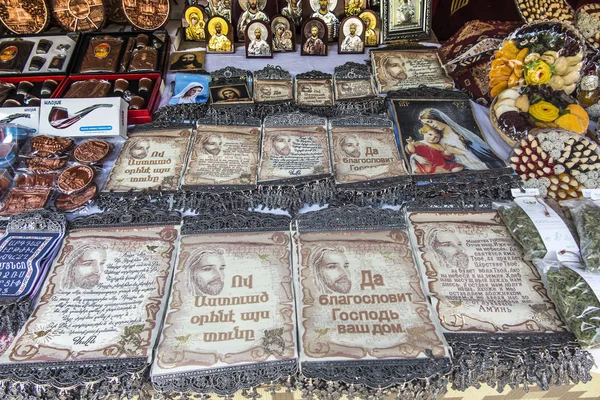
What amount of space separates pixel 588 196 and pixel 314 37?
5.01 feet

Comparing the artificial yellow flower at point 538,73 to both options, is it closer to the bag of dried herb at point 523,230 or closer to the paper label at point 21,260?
the bag of dried herb at point 523,230

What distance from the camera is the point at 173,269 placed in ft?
4.33

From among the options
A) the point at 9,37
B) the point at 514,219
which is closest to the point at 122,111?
the point at 9,37

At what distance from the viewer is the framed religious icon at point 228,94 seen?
6.17ft

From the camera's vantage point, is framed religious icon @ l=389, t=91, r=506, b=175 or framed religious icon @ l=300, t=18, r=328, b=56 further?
framed religious icon @ l=300, t=18, r=328, b=56

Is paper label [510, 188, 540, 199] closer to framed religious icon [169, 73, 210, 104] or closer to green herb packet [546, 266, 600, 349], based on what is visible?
green herb packet [546, 266, 600, 349]

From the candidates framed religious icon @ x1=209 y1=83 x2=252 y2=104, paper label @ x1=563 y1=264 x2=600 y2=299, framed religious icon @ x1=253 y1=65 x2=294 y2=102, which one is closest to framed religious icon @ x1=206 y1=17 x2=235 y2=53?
framed religious icon @ x1=253 y1=65 x2=294 y2=102

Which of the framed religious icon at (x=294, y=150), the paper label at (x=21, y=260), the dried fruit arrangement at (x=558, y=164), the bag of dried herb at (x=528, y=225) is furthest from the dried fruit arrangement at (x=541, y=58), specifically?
the paper label at (x=21, y=260)

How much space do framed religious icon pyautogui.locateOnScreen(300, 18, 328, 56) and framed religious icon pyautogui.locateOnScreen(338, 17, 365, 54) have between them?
10 centimetres

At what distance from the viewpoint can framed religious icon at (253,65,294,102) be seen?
193 centimetres

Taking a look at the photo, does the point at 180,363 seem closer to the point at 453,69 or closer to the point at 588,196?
the point at 588,196

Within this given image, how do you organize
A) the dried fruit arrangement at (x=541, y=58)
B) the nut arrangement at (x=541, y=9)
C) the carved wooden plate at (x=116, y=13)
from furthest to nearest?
the carved wooden plate at (x=116, y=13)
the nut arrangement at (x=541, y=9)
the dried fruit arrangement at (x=541, y=58)

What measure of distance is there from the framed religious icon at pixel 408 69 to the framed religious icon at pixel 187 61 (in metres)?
0.94

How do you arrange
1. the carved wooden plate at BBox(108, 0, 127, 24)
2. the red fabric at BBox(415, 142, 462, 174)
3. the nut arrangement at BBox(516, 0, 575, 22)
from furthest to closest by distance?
1. the carved wooden plate at BBox(108, 0, 127, 24)
2. the nut arrangement at BBox(516, 0, 575, 22)
3. the red fabric at BBox(415, 142, 462, 174)
